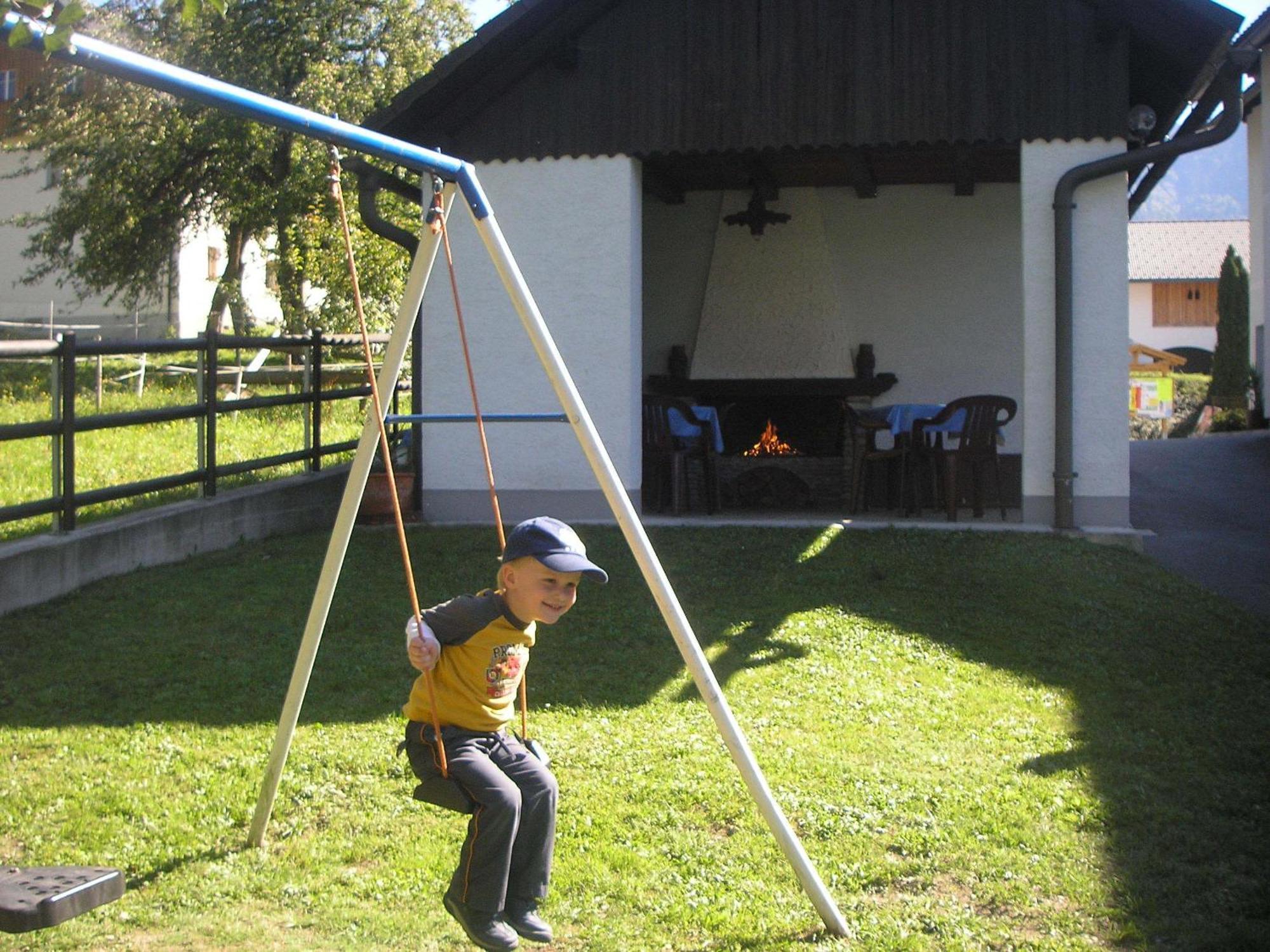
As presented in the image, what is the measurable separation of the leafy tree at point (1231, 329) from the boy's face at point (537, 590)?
30416 millimetres

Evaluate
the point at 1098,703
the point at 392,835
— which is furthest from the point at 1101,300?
the point at 392,835

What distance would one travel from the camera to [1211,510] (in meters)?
12.5

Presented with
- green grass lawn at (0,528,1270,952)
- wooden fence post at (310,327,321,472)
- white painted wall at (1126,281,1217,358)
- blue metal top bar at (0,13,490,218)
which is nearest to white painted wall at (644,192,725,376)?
wooden fence post at (310,327,321,472)

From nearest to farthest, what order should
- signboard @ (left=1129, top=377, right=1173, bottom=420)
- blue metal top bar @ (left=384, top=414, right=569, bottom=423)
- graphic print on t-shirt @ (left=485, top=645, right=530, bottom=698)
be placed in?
graphic print on t-shirt @ (left=485, top=645, right=530, bottom=698)
blue metal top bar @ (left=384, top=414, right=569, bottom=423)
signboard @ (left=1129, top=377, right=1173, bottom=420)

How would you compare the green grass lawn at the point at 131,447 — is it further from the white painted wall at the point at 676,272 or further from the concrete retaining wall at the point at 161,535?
the white painted wall at the point at 676,272

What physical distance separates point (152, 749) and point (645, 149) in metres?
6.63

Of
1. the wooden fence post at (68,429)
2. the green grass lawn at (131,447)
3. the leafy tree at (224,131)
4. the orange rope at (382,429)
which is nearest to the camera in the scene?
the orange rope at (382,429)

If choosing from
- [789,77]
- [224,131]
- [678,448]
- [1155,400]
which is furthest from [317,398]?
[1155,400]

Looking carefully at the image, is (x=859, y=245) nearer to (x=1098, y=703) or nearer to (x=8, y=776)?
(x=1098, y=703)

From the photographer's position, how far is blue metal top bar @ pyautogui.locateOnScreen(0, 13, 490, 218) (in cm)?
305

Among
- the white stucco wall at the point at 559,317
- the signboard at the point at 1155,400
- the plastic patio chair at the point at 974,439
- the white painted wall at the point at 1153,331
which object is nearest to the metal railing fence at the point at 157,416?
the white stucco wall at the point at 559,317

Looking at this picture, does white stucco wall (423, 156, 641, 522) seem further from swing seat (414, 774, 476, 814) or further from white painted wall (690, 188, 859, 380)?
swing seat (414, 774, 476, 814)

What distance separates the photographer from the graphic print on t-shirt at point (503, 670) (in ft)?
12.8

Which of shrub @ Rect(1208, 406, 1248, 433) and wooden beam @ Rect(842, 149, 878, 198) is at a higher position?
wooden beam @ Rect(842, 149, 878, 198)
